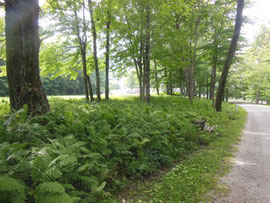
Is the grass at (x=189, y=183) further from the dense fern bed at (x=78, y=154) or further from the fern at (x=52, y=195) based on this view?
the fern at (x=52, y=195)

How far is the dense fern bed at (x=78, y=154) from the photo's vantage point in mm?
2346

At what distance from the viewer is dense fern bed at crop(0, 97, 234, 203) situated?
92.4 inches

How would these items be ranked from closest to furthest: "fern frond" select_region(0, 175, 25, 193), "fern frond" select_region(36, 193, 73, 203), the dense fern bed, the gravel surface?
"fern frond" select_region(0, 175, 25, 193), "fern frond" select_region(36, 193, 73, 203), the dense fern bed, the gravel surface

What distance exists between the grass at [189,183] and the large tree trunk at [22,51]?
3.96 meters

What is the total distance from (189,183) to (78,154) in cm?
248

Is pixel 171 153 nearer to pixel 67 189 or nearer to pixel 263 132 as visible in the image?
pixel 67 189

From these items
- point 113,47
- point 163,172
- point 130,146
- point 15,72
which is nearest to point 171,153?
point 163,172

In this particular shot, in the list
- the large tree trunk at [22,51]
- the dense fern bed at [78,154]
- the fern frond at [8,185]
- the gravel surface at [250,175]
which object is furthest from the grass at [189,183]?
the large tree trunk at [22,51]

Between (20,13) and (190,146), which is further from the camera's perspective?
(190,146)

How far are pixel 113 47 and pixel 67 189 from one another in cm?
1426

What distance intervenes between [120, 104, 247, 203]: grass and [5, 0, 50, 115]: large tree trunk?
396 centimetres

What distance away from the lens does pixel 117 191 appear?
3.39 meters

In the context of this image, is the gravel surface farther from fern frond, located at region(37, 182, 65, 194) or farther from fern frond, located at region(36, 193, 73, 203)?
fern frond, located at region(37, 182, 65, 194)

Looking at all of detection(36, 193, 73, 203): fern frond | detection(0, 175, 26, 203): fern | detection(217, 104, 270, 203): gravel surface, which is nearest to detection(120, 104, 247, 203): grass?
detection(217, 104, 270, 203): gravel surface
